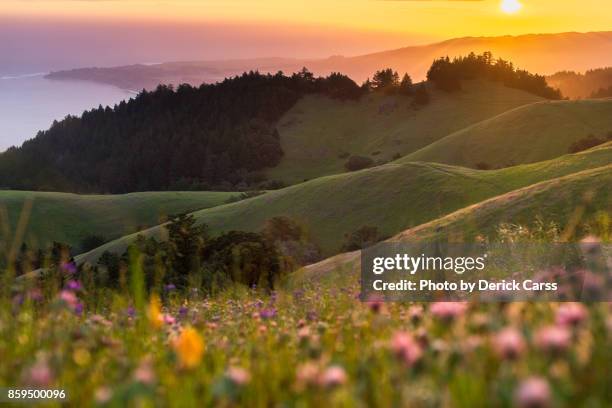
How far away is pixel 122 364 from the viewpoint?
384 centimetres

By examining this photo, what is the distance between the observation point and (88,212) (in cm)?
8025

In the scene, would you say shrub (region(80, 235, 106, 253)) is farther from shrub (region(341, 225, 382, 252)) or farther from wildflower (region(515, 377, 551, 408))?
wildflower (region(515, 377, 551, 408))

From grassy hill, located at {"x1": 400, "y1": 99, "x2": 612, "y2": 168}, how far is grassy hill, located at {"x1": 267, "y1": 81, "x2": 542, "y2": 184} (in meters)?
30.6

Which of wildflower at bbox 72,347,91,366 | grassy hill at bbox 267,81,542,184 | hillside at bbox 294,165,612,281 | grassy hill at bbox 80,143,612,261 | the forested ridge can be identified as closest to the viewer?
wildflower at bbox 72,347,91,366

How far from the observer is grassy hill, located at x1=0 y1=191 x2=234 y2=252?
247 feet

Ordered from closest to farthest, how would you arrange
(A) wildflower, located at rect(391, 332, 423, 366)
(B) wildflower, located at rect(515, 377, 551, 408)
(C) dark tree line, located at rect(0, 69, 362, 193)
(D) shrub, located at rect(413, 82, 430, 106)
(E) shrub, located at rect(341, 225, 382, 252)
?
(B) wildflower, located at rect(515, 377, 551, 408)
(A) wildflower, located at rect(391, 332, 423, 366)
(E) shrub, located at rect(341, 225, 382, 252)
(C) dark tree line, located at rect(0, 69, 362, 193)
(D) shrub, located at rect(413, 82, 430, 106)

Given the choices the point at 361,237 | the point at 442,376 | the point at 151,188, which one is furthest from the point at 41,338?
the point at 151,188

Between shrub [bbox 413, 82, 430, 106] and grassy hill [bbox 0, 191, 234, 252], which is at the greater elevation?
shrub [bbox 413, 82, 430, 106]

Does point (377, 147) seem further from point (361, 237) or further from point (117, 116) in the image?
point (361, 237)

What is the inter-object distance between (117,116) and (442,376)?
606ft

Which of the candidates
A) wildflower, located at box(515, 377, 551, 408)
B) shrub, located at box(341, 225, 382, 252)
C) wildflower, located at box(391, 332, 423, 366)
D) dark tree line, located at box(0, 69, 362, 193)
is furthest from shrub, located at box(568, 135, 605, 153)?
wildflower, located at box(515, 377, 551, 408)

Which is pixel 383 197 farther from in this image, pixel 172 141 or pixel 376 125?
pixel 172 141

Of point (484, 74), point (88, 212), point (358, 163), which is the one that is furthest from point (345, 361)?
point (484, 74)

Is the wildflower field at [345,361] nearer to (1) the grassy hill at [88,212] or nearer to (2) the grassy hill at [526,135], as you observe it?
(1) the grassy hill at [88,212]
